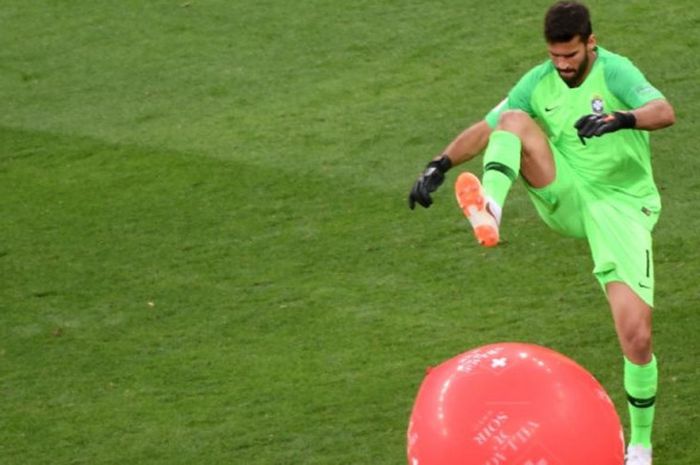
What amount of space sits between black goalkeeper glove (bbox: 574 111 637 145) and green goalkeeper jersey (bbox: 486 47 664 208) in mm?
481

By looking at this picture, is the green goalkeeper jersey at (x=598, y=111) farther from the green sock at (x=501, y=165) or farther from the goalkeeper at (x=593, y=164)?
the green sock at (x=501, y=165)

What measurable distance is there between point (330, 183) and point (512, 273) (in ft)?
7.73

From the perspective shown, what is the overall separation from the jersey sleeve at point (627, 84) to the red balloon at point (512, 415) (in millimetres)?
2133

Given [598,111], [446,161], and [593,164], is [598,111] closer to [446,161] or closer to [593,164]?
[593,164]

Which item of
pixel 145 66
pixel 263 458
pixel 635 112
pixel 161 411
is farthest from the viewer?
pixel 145 66

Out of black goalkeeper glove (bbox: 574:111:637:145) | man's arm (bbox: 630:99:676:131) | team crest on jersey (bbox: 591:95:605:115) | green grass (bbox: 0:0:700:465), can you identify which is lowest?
green grass (bbox: 0:0:700:465)

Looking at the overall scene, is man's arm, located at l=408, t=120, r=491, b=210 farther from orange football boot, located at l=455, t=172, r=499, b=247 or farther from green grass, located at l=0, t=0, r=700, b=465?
green grass, located at l=0, t=0, r=700, b=465

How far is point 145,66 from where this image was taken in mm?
16188

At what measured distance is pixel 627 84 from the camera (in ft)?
26.4

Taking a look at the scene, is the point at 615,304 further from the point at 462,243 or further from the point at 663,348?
the point at 462,243

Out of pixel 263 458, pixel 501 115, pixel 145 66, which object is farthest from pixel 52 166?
pixel 501 115

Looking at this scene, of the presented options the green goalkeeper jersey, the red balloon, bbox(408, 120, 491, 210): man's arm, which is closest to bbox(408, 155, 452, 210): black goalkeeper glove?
bbox(408, 120, 491, 210): man's arm

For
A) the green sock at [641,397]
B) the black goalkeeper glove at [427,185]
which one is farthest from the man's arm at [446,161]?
the green sock at [641,397]

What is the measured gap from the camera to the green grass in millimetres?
9438
